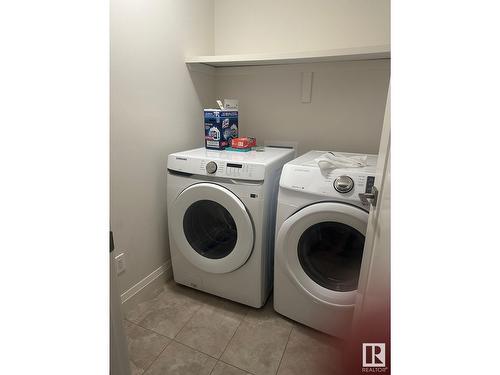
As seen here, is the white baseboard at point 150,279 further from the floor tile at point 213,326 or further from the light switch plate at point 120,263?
the floor tile at point 213,326

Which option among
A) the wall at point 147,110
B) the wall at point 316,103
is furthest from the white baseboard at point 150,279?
the wall at point 316,103

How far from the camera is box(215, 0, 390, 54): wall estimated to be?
1.53 meters

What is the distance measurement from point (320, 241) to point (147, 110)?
1.12m

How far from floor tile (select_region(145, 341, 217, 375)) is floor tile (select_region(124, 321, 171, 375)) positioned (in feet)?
0.11

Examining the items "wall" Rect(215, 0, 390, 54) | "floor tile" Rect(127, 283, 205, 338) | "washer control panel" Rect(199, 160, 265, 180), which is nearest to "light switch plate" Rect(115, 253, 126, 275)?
"floor tile" Rect(127, 283, 205, 338)

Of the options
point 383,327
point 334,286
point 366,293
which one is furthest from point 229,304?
point 383,327

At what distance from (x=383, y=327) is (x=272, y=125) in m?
1.52

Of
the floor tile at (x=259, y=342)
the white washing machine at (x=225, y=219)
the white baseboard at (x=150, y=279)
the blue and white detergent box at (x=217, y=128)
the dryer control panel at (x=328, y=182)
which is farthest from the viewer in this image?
the blue and white detergent box at (x=217, y=128)

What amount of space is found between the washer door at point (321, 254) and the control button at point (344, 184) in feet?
0.30
